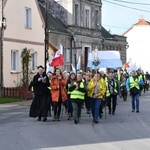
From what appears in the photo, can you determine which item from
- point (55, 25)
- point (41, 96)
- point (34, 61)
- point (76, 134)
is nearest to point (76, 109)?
point (41, 96)

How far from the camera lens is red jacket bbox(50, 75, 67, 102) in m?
16.3

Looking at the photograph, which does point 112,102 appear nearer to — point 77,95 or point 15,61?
point 77,95

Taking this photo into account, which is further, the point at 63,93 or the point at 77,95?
the point at 63,93

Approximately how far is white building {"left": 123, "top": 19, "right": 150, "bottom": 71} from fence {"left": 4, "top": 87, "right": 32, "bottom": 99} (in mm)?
49251

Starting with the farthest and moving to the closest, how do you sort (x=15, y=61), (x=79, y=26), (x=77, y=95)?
1. (x=79, y=26)
2. (x=15, y=61)
3. (x=77, y=95)

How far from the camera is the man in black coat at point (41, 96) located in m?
16.2

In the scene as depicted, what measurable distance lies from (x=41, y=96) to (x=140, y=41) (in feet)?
205

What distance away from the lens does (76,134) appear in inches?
508

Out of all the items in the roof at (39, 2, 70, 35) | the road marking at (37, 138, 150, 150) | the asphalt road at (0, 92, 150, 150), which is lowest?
the asphalt road at (0, 92, 150, 150)

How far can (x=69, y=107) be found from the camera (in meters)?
17.5

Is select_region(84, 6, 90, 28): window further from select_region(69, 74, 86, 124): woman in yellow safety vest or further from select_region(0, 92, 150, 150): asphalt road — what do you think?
select_region(69, 74, 86, 124): woman in yellow safety vest

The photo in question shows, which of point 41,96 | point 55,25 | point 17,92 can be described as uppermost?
point 55,25

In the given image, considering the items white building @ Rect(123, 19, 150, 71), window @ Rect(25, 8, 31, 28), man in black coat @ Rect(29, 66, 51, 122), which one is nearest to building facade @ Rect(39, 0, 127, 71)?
window @ Rect(25, 8, 31, 28)

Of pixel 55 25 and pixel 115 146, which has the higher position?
pixel 55 25
